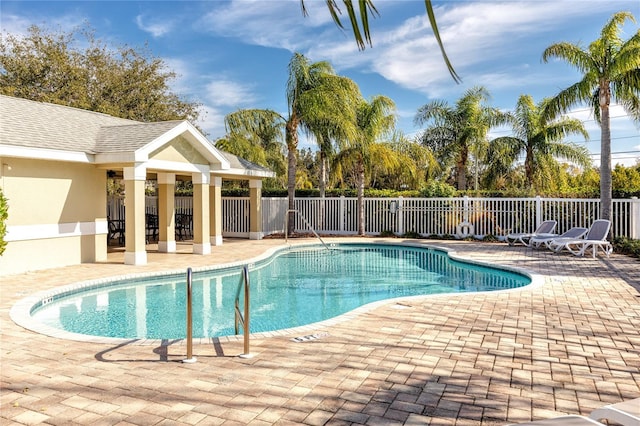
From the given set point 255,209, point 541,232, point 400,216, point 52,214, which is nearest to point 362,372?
point 52,214

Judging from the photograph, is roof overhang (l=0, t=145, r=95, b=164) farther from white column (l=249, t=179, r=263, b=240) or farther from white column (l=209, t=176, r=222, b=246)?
white column (l=249, t=179, r=263, b=240)

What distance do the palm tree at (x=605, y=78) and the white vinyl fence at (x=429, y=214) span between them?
226cm

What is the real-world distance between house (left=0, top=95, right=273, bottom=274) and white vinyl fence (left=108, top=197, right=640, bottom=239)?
21.4 feet

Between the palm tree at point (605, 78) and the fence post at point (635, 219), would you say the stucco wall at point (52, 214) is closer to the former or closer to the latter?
the palm tree at point (605, 78)

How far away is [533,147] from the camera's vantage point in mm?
22734

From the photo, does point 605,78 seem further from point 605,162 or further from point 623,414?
point 623,414

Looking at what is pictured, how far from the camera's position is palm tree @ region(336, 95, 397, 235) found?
63.5 ft

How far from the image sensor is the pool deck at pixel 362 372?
3.54 metres

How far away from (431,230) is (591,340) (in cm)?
1447

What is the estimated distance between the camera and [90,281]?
9367 mm

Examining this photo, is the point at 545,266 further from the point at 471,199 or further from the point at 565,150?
the point at 565,150

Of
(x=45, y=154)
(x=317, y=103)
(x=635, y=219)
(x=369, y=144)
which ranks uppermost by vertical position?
(x=317, y=103)

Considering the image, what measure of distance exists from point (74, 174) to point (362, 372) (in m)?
9.93

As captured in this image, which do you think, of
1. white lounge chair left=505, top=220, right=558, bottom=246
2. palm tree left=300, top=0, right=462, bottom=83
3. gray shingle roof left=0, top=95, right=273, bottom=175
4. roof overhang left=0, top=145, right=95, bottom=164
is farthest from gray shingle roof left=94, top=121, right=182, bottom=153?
white lounge chair left=505, top=220, right=558, bottom=246
